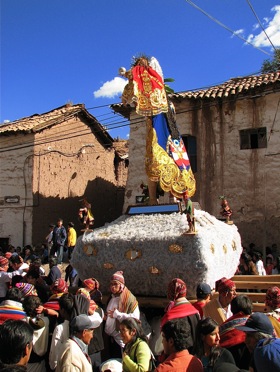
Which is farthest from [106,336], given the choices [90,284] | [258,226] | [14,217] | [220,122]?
[14,217]

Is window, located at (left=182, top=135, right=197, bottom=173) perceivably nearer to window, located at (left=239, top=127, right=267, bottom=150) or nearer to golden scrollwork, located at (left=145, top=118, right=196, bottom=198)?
window, located at (left=239, top=127, right=267, bottom=150)

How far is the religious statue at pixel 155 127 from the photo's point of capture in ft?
19.7

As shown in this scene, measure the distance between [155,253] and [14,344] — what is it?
2.86 m

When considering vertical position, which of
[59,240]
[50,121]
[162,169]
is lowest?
[59,240]

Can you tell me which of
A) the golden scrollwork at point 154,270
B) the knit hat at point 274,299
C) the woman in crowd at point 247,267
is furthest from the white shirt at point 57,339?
the woman in crowd at point 247,267

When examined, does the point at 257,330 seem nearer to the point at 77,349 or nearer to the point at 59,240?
the point at 77,349

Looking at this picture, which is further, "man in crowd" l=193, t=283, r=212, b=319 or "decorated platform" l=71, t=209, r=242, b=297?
"decorated platform" l=71, t=209, r=242, b=297

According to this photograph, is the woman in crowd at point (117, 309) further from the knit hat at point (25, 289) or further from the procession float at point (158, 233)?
the knit hat at point (25, 289)

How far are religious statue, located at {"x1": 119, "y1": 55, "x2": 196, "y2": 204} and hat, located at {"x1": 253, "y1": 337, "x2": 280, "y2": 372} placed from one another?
3814 mm

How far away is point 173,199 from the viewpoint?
637 cm

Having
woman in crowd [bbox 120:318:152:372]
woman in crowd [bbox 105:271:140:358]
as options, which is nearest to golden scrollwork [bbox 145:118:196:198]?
woman in crowd [bbox 105:271:140:358]

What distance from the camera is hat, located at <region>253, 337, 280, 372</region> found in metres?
2.11

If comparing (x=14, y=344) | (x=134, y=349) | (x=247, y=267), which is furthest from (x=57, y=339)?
(x=247, y=267)

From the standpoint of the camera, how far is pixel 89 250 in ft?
18.4
